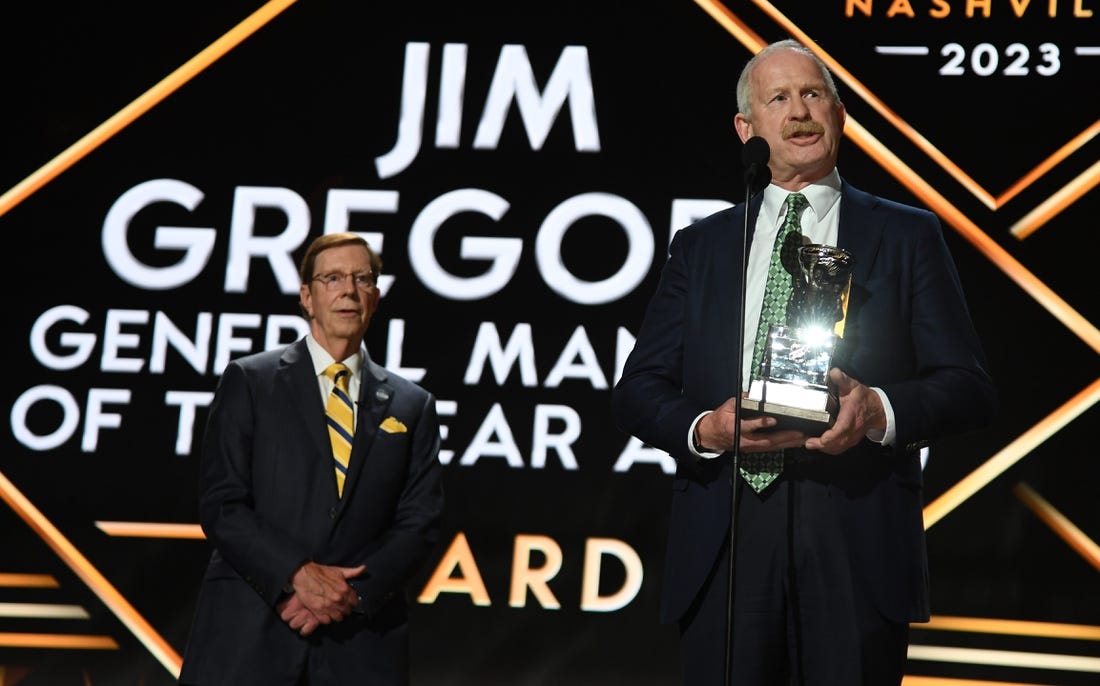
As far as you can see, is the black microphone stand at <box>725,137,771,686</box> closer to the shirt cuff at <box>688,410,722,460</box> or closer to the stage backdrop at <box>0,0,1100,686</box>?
the shirt cuff at <box>688,410,722,460</box>

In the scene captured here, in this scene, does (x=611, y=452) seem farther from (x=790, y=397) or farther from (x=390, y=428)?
(x=790, y=397)

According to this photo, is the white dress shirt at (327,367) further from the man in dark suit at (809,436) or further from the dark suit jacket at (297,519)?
Result: the man in dark suit at (809,436)

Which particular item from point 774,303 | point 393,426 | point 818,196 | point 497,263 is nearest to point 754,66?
point 818,196

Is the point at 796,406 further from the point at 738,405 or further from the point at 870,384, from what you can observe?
the point at 870,384

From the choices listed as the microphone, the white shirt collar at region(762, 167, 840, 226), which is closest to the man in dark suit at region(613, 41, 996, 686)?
the white shirt collar at region(762, 167, 840, 226)

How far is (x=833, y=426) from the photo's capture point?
182cm

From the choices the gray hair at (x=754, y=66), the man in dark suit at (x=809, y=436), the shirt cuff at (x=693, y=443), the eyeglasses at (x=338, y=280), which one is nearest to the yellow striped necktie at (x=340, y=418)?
the eyeglasses at (x=338, y=280)

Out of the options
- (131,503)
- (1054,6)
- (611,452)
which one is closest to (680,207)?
(611,452)

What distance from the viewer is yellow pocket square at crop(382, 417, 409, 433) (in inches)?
115

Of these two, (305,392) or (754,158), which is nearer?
(754,158)

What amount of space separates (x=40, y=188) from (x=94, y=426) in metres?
0.89

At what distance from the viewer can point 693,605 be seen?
1.97m

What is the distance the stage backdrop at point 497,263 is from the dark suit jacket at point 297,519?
120 centimetres

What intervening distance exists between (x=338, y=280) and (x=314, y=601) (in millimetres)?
798
